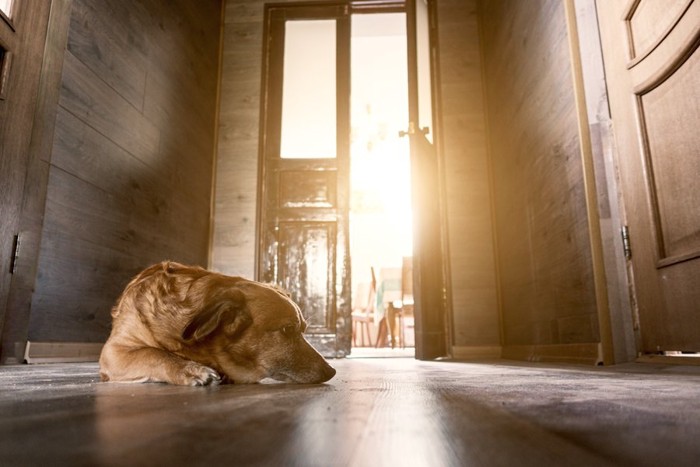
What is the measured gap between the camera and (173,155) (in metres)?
3.61

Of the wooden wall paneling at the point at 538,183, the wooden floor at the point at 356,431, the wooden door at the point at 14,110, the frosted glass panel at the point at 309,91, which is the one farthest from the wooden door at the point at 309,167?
the wooden floor at the point at 356,431

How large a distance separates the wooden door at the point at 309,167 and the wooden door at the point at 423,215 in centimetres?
87

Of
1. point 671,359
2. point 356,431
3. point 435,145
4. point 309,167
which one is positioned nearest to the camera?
point 356,431

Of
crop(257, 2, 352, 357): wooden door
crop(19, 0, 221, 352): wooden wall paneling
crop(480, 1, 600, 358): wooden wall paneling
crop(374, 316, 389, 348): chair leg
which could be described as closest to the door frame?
crop(257, 2, 352, 357): wooden door

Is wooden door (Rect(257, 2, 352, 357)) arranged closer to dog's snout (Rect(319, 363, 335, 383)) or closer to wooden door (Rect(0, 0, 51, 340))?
wooden door (Rect(0, 0, 51, 340))

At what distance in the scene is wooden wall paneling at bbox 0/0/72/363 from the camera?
83.6 inches

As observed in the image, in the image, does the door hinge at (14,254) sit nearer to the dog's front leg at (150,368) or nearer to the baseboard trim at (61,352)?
the baseboard trim at (61,352)

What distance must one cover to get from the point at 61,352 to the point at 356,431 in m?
2.45

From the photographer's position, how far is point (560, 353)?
2424mm

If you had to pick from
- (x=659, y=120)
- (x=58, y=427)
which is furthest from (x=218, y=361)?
(x=659, y=120)

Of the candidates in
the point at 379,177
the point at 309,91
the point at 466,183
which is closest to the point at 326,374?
the point at 466,183

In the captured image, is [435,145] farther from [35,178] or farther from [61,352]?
[61,352]

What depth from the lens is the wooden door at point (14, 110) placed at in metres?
2.06

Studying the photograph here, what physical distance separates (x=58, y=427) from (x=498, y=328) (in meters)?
3.54
